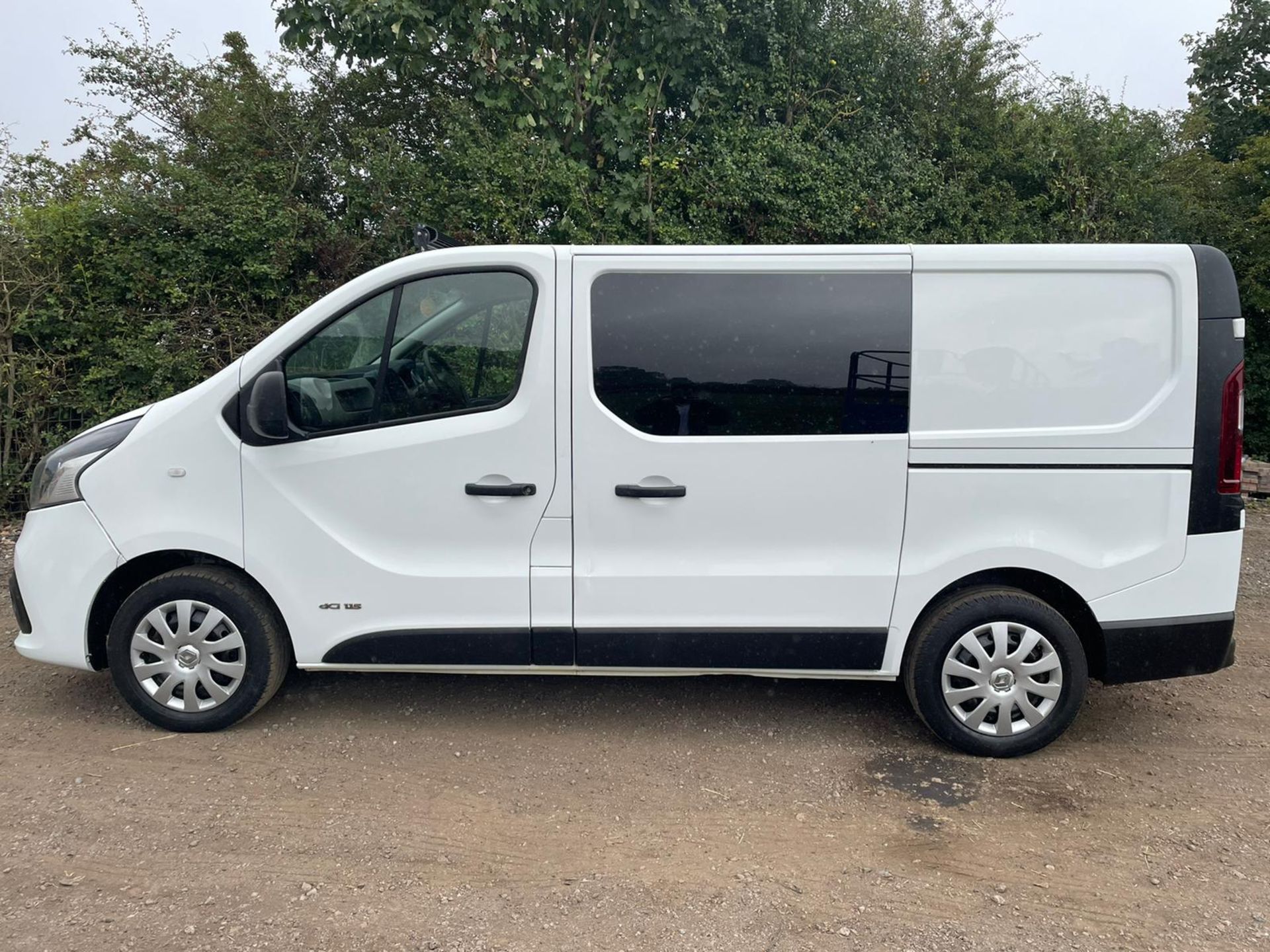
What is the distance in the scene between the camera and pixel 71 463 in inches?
155

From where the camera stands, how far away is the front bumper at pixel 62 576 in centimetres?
389

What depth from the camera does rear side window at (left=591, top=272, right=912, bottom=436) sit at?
12.1 ft

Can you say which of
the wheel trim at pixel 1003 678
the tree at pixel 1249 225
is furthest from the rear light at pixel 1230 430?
the tree at pixel 1249 225

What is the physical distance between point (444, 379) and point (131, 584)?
1738 mm

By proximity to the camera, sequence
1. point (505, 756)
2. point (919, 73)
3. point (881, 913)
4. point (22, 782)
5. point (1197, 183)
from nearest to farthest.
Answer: point (881, 913)
point (22, 782)
point (505, 756)
point (919, 73)
point (1197, 183)

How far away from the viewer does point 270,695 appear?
13.2 feet

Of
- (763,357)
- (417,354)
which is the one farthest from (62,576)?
(763,357)

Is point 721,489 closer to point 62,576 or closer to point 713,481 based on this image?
point 713,481

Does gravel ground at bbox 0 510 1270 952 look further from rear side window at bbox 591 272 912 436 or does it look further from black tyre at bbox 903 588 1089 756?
rear side window at bbox 591 272 912 436

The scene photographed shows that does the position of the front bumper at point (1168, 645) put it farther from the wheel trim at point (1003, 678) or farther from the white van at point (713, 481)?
the wheel trim at point (1003, 678)

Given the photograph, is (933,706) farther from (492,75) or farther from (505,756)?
(492,75)

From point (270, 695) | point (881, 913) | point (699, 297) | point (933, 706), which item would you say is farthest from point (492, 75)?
point (881, 913)

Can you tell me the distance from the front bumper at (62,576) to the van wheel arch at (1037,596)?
345cm

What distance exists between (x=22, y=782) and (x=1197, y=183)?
1388 cm
